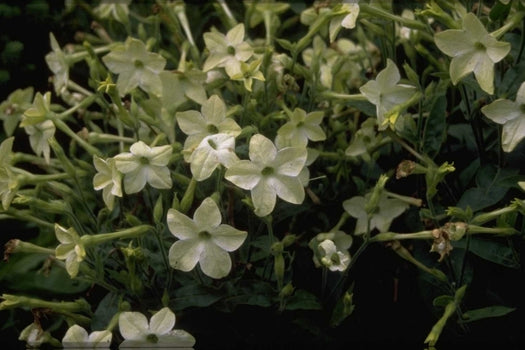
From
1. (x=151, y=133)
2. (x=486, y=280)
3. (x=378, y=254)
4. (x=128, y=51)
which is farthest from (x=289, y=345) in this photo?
(x=128, y=51)

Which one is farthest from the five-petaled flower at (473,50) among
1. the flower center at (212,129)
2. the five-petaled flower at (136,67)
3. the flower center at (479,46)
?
the five-petaled flower at (136,67)

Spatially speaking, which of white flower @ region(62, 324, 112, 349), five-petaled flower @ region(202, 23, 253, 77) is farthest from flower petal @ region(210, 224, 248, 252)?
five-petaled flower @ region(202, 23, 253, 77)

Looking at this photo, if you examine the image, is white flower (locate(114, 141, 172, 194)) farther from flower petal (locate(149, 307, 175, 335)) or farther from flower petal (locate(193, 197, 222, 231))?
flower petal (locate(149, 307, 175, 335))

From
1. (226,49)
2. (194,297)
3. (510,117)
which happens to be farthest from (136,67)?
(510,117)

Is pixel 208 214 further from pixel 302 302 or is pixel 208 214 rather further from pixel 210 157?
pixel 302 302

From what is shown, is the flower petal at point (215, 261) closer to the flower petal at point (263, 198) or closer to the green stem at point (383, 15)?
the flower petal at point (263, 198)
